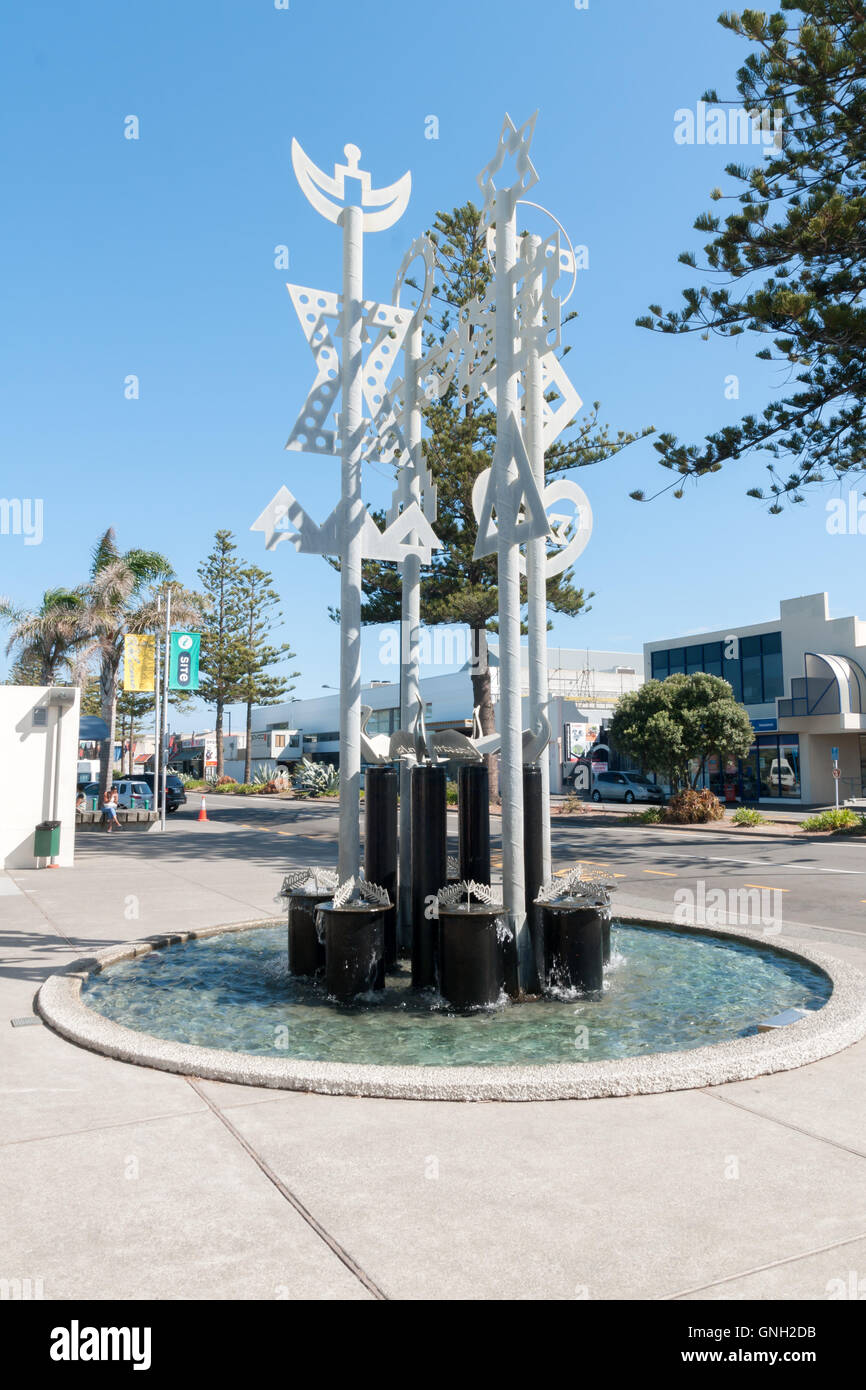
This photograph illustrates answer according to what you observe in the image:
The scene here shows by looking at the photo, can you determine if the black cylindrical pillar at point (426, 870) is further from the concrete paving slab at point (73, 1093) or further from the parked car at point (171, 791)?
the parked car at point (171, 791)

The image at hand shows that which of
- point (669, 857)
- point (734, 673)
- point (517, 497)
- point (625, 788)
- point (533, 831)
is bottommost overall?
point (669, 857)

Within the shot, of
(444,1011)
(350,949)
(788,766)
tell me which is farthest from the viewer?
(788,766)

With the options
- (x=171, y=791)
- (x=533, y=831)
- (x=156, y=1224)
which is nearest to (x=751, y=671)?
(x=171, y=791)

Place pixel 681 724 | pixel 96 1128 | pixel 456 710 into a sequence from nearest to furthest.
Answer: pixel 96 1128 < pixel 681 724 < pixel 456 710

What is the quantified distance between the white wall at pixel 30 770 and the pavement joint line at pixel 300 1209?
484 inches

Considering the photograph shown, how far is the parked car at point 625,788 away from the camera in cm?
4056

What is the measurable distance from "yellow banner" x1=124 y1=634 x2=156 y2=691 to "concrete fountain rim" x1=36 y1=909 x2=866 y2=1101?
74.2ft

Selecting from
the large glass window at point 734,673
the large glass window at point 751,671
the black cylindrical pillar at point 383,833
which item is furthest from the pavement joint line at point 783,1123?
the large glass window at point 734,673

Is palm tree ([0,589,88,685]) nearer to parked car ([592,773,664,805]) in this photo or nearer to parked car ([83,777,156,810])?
parked car ([83,777,156,810])

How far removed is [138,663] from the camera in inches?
1085

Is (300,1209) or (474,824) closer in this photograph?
(300,1209)

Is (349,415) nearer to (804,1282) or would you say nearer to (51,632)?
(804,1282)

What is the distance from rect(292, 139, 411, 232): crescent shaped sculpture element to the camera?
24.1ft

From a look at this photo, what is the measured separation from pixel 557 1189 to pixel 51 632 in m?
31.4
